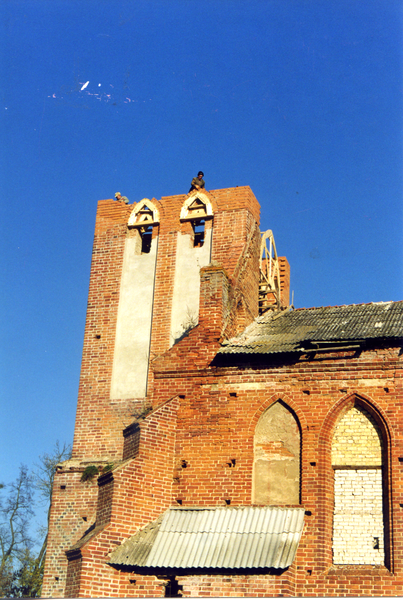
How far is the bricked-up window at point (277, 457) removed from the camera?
50.6 ft

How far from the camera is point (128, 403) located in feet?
61.9

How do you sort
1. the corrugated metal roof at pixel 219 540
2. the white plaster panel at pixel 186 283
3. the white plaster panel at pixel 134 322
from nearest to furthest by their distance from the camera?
the corrugated metal roof at pixel 219 540, the white plaster panel at pixel 134 322, the white plaster panel at pixel 186 283

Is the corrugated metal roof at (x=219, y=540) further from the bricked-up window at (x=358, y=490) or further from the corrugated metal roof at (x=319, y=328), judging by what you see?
the corrugated metal roof at (x=319, y=328)

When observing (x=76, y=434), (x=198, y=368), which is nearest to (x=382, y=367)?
(x=198, y=368)

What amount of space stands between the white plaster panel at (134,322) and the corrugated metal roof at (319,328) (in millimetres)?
2776

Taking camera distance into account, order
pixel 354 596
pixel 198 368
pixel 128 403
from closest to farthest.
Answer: pixel 354 596
pixel 198 368
pixel 128 403

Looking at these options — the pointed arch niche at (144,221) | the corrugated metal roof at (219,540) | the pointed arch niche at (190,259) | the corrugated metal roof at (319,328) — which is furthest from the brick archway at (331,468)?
the pointed arch niche at (144,221)

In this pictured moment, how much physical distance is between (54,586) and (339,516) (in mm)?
6895

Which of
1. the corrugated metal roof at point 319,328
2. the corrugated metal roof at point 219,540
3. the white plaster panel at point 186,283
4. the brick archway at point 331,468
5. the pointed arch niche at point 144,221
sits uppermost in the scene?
the pointed arch niche at point 144,221

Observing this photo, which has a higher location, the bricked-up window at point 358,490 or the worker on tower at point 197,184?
the worker on tower at point 197,184

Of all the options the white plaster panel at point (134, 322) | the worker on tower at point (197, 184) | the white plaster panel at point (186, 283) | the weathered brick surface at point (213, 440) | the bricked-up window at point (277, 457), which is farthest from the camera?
the worker on tower at point (197, 184)

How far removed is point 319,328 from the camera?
1722 centimetres

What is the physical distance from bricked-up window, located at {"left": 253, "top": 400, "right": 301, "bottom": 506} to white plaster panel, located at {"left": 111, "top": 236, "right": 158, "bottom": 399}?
396cm

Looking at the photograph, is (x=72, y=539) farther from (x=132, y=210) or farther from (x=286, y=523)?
(x=132, y=210)
